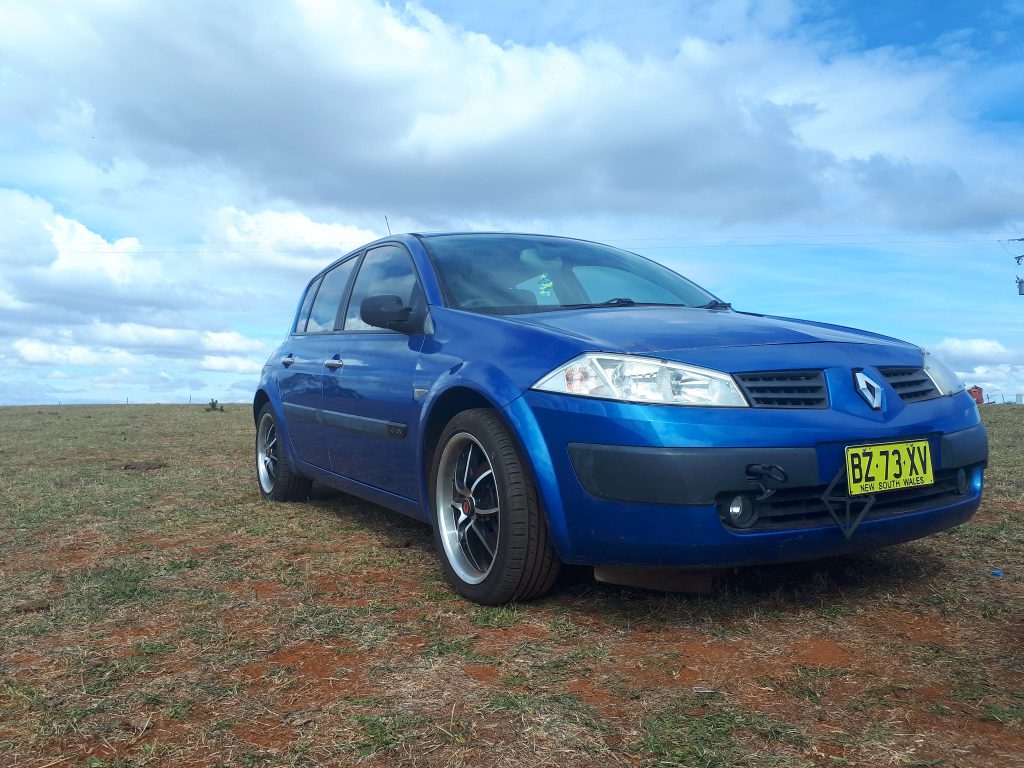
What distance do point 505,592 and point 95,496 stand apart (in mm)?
4497


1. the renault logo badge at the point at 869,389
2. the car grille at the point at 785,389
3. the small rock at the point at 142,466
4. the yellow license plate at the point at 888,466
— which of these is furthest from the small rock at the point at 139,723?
the small rock at the point at 142,466

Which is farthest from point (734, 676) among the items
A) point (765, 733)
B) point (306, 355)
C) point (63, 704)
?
point (306, 355)

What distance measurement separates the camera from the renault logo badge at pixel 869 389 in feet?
10.2

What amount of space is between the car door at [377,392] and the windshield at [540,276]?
213mm

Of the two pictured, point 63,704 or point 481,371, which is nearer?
point 63,704

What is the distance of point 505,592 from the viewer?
3244 millimetres

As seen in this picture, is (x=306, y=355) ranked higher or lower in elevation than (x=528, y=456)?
higher

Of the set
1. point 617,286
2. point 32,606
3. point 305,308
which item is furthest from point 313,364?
point 32,606

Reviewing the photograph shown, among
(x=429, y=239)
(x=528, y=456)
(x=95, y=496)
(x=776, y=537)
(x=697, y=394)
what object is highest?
(x=429, y=239)

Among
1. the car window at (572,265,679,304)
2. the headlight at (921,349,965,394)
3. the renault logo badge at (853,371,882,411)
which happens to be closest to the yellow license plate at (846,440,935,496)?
the renault logo badge at (853,371,882,411)

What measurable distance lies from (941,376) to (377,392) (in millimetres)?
2481

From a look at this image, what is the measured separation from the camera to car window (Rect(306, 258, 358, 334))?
5.37 meters

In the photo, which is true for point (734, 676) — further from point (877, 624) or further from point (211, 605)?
point (211, 605)

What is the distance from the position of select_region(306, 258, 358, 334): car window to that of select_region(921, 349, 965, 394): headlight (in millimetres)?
3167
